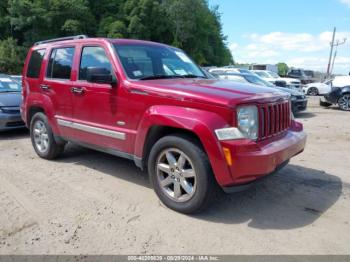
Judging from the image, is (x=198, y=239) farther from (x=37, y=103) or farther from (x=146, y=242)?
(x=37, y=103)

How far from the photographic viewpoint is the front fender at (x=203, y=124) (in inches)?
140

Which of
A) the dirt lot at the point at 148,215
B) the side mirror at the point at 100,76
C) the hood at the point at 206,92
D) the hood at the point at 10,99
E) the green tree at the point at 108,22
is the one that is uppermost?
the green tree at the point at 108,22

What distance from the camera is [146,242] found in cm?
338

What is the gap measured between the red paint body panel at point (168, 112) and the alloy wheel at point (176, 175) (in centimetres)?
33

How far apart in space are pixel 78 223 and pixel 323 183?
3.40 metres

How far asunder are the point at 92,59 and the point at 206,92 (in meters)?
2.05

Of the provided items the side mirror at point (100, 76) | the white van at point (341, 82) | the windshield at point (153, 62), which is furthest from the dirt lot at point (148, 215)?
the white van at point (341, 82)

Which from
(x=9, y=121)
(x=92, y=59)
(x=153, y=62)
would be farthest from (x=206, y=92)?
(x=9, y=121)

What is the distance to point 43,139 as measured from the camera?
20.3ft

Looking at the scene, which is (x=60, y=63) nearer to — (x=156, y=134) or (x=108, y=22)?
(x=156, y=134)

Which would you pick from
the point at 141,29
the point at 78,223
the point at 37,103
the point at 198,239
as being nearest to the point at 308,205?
the point at 198,239

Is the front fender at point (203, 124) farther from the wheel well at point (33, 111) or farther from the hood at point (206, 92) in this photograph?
the wheel well at point (33, 111)

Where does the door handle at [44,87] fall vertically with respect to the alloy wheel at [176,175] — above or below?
above

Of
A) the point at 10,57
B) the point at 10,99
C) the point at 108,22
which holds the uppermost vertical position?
the point at 108,22
